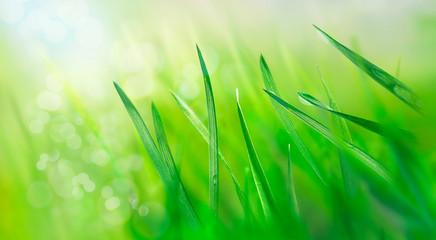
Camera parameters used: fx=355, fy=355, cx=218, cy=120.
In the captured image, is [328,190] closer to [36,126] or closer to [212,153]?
[212,153]

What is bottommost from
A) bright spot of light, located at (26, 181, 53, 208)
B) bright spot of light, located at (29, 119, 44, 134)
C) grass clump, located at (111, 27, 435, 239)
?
grass clump, located at (111, 27, 435, 239)

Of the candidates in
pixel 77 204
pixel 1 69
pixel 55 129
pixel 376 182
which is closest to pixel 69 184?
pixel 77 204

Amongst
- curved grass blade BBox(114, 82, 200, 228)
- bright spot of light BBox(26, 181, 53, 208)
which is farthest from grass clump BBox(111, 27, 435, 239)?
bright spot of light BBox(26, 181, 53, 208)

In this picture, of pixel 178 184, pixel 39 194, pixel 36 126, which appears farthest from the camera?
pixel 36 126

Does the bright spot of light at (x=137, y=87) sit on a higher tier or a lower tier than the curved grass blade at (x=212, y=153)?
higher

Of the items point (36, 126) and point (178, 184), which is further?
point (36, 126)

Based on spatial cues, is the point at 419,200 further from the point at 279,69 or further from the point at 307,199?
the point at 279,69

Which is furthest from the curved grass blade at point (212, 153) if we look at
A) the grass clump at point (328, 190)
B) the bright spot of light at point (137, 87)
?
the bright spot of light at point (137, 87)

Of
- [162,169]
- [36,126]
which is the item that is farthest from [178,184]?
[36,126]

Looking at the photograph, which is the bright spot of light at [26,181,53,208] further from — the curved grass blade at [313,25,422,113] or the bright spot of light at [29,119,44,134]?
the curved grass blade at [313,25,422,113]

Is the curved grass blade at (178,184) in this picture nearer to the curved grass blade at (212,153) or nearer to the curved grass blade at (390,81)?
the curved grass blade at (212,153)

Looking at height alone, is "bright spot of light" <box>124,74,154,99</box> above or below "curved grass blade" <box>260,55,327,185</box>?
above

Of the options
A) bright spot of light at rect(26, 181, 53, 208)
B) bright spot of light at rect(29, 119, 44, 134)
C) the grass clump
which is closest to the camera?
the grass clump
